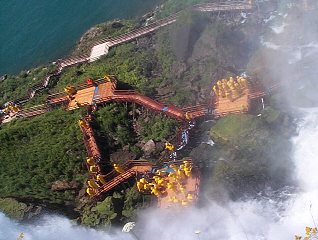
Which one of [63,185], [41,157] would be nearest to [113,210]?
[63,185]

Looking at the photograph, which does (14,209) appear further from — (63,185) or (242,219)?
(242,219)

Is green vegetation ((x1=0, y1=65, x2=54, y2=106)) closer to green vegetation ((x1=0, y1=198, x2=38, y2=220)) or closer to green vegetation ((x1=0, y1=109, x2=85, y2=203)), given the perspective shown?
green vegetation ((x1=0, y1=109, x2=85, y2=203))

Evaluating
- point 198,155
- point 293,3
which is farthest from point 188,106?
point 293,3

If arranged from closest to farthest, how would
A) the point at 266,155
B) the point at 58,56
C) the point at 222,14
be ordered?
the point at 266,155 → the point at 222,14 → the point at 58,56

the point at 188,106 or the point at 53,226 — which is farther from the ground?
the point at 188,106

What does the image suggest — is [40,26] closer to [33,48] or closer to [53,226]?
[33,48]

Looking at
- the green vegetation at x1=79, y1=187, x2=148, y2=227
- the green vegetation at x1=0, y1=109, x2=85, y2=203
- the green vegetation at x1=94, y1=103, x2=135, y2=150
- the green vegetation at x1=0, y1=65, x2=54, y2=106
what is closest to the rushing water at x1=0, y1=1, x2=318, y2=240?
the green vegetation at x1=79, y1=187, x2=148, y2=227
